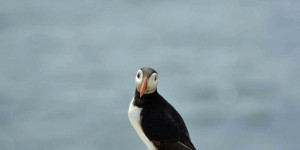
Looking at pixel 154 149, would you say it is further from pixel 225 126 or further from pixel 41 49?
pixel 41 49

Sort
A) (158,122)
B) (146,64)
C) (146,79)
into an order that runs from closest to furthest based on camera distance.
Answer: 1. (146,79)
2. (158,122)
3. (146,64)

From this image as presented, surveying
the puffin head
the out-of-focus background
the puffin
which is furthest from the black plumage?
the out-of-focus background

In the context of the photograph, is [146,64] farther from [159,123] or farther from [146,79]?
[146,79]

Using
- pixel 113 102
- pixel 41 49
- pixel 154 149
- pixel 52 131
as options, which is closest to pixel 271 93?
pixel 113 102

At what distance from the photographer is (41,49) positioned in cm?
4881

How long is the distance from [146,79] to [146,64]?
3138 centimetres

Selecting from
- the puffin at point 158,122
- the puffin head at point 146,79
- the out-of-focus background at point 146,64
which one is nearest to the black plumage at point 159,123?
the puffin at point 158,122

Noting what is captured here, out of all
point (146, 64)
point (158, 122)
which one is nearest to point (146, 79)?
point (158, 122)

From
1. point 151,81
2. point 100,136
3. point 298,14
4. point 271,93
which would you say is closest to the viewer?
point 151,81

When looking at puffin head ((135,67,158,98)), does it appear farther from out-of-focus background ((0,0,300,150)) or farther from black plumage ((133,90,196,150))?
out-of-focus background ((0,0,300,150))

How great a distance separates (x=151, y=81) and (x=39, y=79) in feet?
114

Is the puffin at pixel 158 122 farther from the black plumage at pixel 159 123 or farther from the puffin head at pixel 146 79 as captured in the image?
the puffin head at pixel 146 79

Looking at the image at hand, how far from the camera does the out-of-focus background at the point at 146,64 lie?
39.8 metres

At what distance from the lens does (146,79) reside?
12.3m
